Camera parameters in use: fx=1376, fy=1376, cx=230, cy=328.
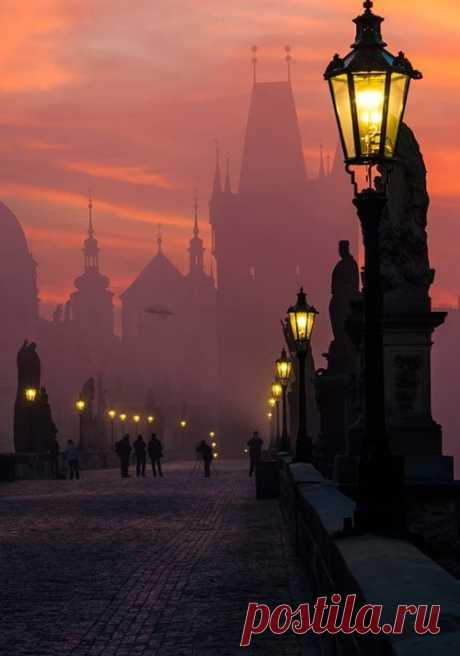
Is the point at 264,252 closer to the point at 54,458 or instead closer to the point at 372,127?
the point at 54,458

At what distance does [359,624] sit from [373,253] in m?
4.08

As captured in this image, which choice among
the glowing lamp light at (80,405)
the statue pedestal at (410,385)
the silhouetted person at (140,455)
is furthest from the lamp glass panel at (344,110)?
the glowing lamp light at (80,405)

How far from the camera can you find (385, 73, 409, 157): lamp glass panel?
9.07 metres

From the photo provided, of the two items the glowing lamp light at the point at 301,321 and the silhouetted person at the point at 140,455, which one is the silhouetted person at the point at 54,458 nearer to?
the silhouetted person at the point at 140,455

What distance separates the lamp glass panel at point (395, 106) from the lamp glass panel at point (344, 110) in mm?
242

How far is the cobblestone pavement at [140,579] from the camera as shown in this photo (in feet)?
33.2

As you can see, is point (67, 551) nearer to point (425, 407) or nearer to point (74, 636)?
point (425, 407)

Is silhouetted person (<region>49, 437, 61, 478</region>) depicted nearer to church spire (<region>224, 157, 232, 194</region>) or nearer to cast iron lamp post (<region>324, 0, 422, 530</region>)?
cast iron lamp post (<region>324, 0, 422, 530</region>)

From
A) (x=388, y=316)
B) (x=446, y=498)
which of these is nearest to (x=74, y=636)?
(x=446, y=498)

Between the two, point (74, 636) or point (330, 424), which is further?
point (330, 424)

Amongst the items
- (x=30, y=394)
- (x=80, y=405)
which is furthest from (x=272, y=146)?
(x=30, y=394)

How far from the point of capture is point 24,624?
35.8 ft

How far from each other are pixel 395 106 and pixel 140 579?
21.9ft

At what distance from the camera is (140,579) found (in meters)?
14.1
